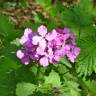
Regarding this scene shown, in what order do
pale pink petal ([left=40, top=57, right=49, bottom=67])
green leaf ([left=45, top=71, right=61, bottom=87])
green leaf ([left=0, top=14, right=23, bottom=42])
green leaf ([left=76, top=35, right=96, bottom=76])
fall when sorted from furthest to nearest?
green leaf ([left=0, top=14, right=23, bottom=42]) < green leaf ([left=76, top=35, right=96, bottom=76]) < green leaf ([left=45, top=71, right=61, bottom=87]) < pale pink petal ([left=40, top=57, right=49, bottom=67])

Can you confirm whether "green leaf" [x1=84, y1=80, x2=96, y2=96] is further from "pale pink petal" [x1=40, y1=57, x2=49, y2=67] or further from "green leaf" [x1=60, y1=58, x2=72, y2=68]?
"pale pink petal" [x1=40, y1=57, x2=49, y2=67]

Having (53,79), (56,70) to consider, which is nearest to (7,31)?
(56,70)

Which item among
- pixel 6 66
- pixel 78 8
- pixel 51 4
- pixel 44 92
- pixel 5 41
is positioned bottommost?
pixel 44 92

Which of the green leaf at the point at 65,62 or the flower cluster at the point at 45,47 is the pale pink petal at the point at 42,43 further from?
the green leaf at the point at 65,62

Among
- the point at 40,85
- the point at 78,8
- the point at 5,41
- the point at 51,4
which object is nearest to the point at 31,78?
the point at 40,85

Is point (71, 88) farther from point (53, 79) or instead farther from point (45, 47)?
point (45, 47)

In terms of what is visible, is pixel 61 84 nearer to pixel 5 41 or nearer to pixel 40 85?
pixel 40 85

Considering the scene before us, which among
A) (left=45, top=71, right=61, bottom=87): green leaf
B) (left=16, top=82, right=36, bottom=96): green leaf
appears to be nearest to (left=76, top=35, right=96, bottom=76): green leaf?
(left=45, top=71, right=61, bottom=87): green leaf
